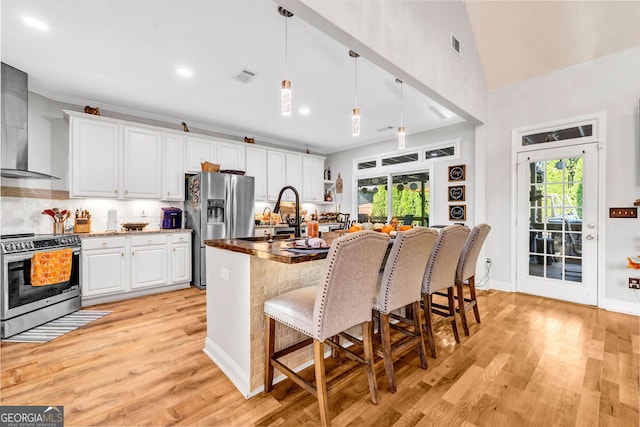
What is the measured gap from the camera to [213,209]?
14.6ft

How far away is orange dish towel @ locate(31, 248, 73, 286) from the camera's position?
2.85m

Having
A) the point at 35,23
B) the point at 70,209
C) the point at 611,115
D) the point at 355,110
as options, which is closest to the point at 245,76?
the point at 355,110

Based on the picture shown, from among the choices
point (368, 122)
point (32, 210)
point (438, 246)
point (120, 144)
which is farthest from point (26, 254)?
point (368, 122)

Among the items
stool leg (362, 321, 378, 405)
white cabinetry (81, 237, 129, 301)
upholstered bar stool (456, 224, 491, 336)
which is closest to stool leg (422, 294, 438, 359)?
upholstered bar stool (456, 224, 491, 336)

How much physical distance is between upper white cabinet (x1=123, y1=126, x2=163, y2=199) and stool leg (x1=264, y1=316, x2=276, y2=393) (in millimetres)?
3499

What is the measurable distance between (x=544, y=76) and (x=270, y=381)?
197 inches

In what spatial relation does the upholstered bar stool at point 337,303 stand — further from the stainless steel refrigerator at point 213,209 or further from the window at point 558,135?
the window at point 558,135

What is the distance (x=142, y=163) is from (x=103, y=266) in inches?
61.9

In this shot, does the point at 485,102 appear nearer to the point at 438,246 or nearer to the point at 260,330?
the point at 438,246

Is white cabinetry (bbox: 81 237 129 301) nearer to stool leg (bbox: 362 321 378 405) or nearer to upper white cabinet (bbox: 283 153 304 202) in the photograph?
upper white cabinet (bbox: 283 153 304 202)

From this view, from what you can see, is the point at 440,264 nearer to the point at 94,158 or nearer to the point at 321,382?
the point at 321,382

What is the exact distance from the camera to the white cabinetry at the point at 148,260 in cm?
382

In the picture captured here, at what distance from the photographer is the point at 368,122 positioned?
4.84 metres

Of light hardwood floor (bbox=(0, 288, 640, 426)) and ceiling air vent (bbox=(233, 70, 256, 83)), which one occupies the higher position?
ceiling air vent (bbox=(233, 70, 256, 83))
